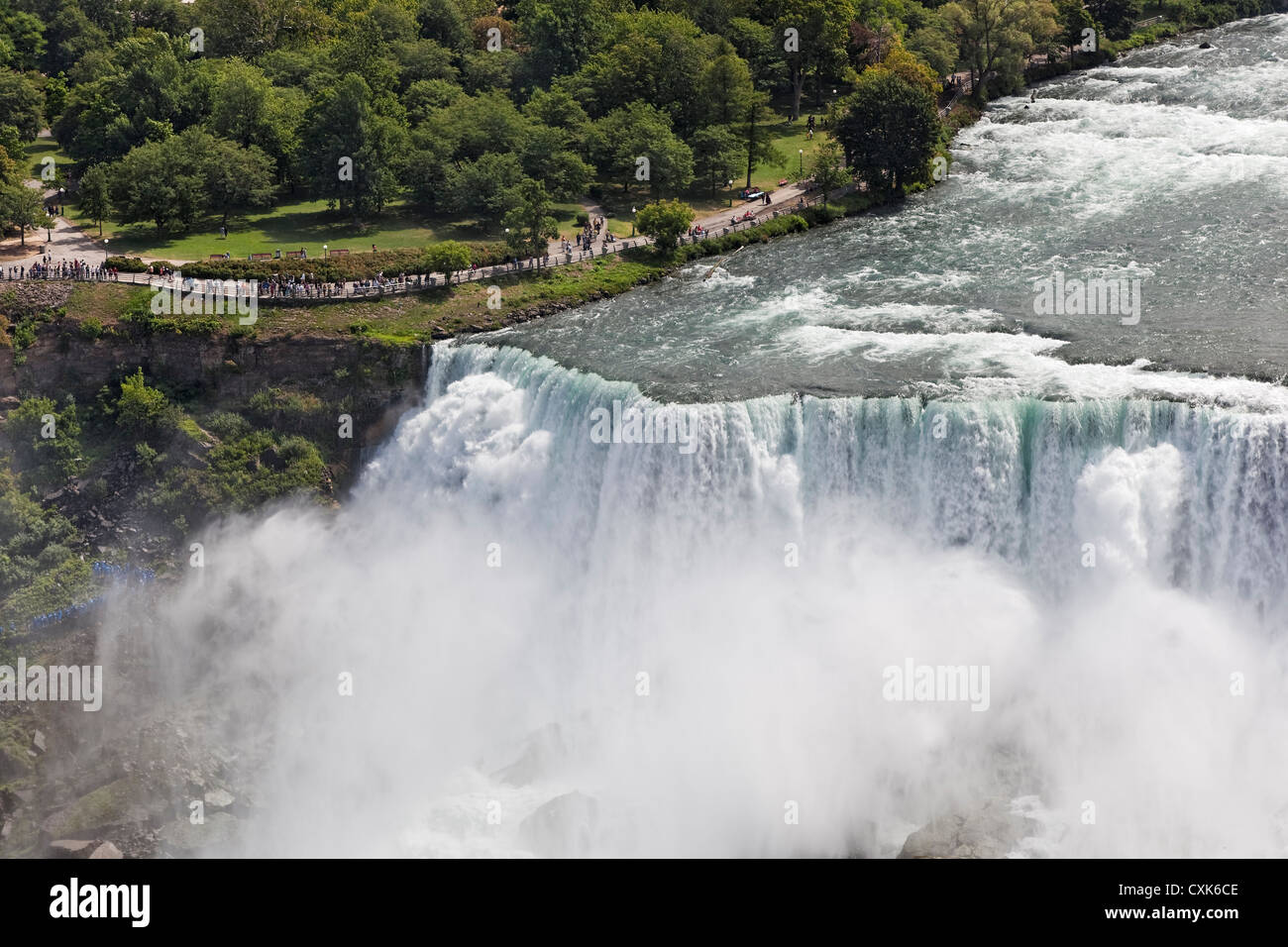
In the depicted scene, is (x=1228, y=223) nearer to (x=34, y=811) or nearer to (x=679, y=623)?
(x=679, y=623)

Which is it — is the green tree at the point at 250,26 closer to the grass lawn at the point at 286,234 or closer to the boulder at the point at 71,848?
the grass lawn at the point at 286,234

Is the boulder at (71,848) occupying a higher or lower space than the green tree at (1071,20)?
lower

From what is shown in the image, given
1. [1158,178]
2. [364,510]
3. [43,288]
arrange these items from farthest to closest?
1. [1158,178]
2. [43,288]
3. [364,510]

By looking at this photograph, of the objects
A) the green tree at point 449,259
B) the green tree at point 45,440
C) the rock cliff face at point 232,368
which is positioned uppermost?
the green tree at point 449,259

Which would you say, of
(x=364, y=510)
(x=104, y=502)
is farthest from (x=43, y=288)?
(x=364, y=510)

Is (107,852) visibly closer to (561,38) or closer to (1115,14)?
(561,38)

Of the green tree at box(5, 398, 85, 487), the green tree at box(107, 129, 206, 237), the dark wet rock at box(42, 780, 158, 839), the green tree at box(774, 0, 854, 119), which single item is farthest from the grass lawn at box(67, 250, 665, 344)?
the green tree at box(774, 0, 854, 119)

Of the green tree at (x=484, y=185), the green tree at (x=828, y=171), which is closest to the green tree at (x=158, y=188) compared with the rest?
the green tree at (x=484, y=185)
